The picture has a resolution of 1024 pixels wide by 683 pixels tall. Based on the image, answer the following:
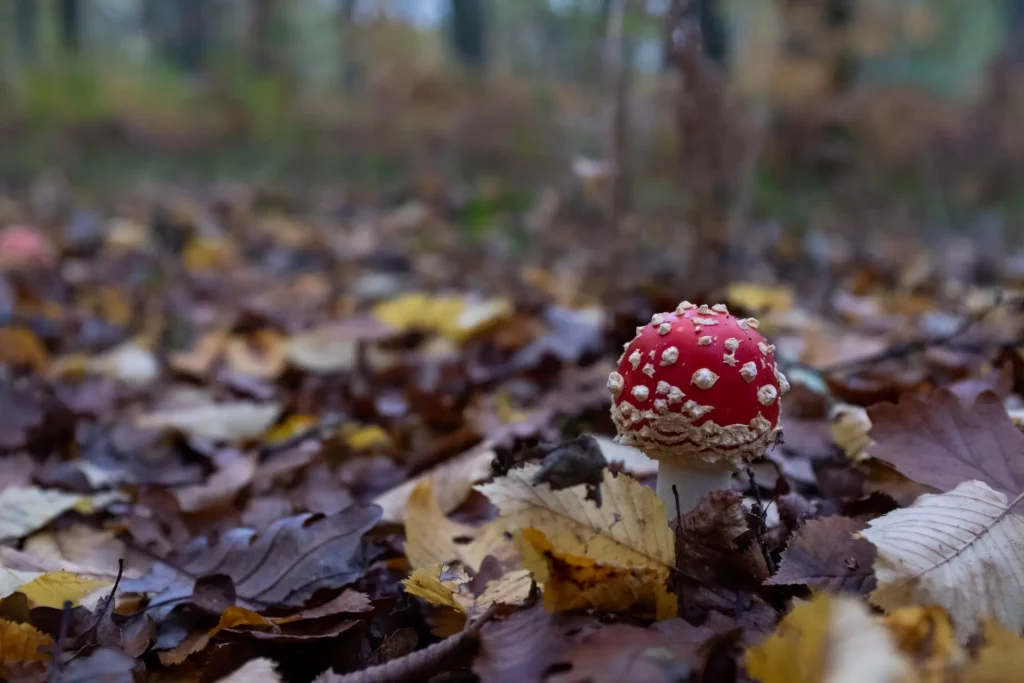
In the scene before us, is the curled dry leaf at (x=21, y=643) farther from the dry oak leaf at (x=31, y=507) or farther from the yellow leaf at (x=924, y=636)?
the yellow leaf at (x=924, y=636)

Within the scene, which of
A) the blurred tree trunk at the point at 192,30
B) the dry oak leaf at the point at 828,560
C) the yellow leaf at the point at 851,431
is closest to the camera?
the dry oak leaf at the point at 828,560

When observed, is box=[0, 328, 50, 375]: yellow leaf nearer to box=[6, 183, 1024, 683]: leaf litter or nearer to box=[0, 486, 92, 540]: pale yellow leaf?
box=[6, 183, 1024, 683]: leaf litter

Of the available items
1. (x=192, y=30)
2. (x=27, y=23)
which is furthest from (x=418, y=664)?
(x=27, y=23)

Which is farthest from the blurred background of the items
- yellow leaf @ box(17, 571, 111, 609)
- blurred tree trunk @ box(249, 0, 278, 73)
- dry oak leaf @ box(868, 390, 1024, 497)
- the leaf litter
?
yellow leaf @ box(17, 571, 111, 609)

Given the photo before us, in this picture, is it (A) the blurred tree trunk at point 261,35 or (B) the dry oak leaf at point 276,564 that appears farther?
(A) the blurred tree trunk at point 261,35

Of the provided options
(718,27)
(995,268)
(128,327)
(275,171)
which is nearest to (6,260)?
(128,327)

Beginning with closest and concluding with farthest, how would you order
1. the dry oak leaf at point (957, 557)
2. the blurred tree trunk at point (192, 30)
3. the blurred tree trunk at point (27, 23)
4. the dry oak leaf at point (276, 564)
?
the dry oak leaf at point (957, 557) → the dry oak leaf at point (276, 564) → the blurred tree trunk at point (192, 30) → the blurred tree trunk at point (27, 23)

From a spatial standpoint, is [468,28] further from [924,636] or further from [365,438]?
[924,636]

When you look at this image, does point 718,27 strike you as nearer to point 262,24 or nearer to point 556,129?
point 556,129

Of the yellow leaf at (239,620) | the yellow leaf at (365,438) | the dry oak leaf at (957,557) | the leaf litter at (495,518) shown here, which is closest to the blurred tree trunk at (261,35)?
the leaf litter at (495,518)
